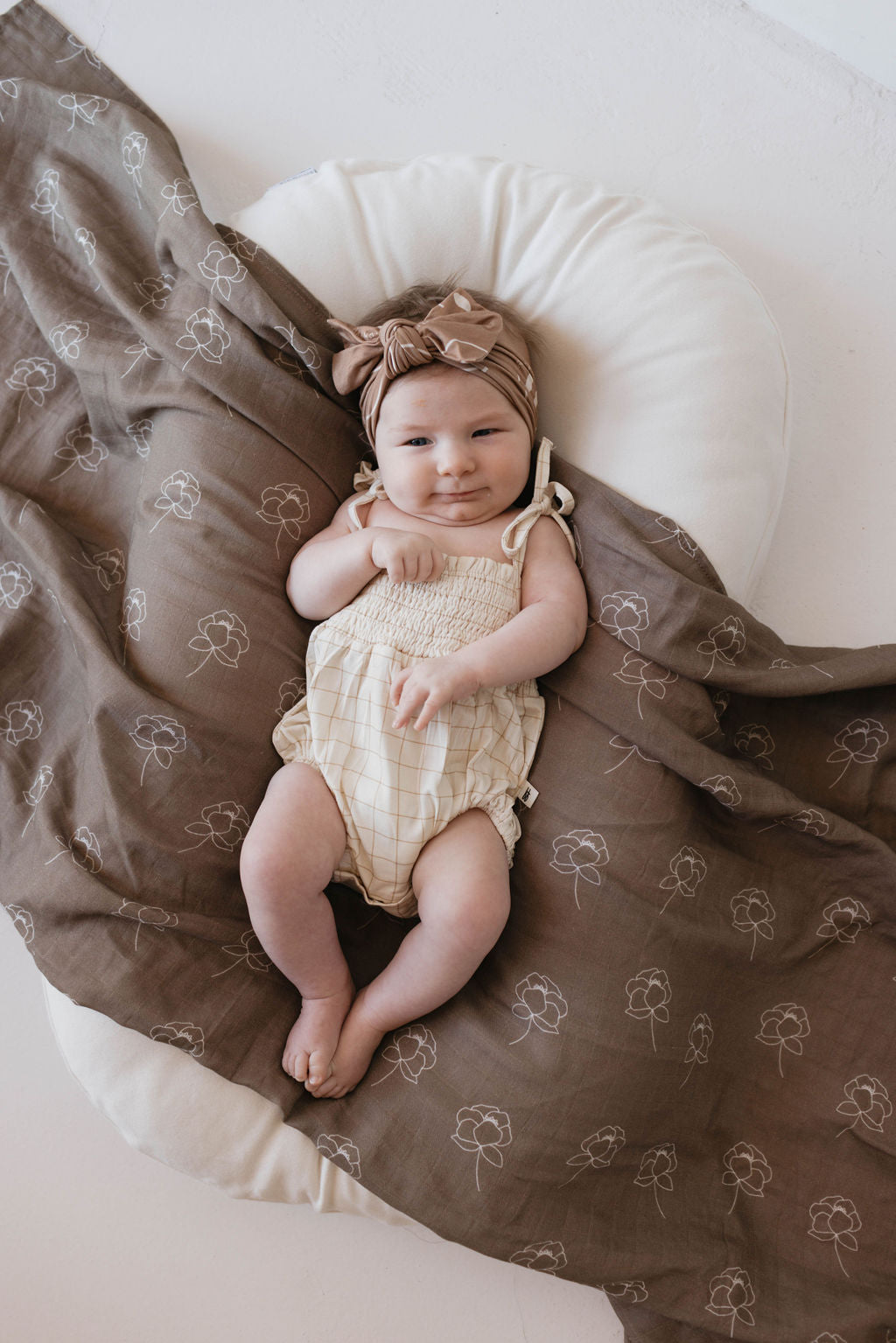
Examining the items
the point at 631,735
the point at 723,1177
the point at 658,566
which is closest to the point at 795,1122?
the point at 723,1177

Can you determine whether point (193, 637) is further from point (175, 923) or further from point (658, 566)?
point (658, 566)

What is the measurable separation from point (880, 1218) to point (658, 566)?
865 millimetres

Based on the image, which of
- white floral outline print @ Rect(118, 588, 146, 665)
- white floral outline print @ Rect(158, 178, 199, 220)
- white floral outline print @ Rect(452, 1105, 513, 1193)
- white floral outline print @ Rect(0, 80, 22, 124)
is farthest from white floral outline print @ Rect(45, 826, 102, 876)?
white floral outline print @ Rect(0, 80, 22, 124)

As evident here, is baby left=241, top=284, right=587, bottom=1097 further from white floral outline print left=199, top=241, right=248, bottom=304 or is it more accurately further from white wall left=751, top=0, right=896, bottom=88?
white wall left=751, top=0, right=896, bottom=88

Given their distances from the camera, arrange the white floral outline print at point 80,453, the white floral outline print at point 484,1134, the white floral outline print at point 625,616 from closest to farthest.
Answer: the white floral outline print at point 484,1134 < the white floral outline print at point 625,616 < the white floral outline print at point 80,453

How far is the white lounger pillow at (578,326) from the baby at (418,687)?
0.30ft

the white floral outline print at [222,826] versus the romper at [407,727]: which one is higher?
the romper at [407,727]

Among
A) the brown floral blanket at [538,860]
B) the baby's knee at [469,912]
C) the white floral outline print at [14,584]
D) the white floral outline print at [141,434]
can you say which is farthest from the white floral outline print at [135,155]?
the baby's knee at [469,912]

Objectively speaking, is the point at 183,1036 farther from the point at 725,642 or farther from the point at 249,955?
the point at 725,642

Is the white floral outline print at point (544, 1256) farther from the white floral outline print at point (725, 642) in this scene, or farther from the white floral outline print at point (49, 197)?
the white floral outline print at point (49, 197)

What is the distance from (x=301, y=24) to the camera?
5.72 feet

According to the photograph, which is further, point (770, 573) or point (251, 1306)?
point (770, 573)

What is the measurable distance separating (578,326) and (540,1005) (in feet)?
3.00

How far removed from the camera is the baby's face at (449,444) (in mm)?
1253
